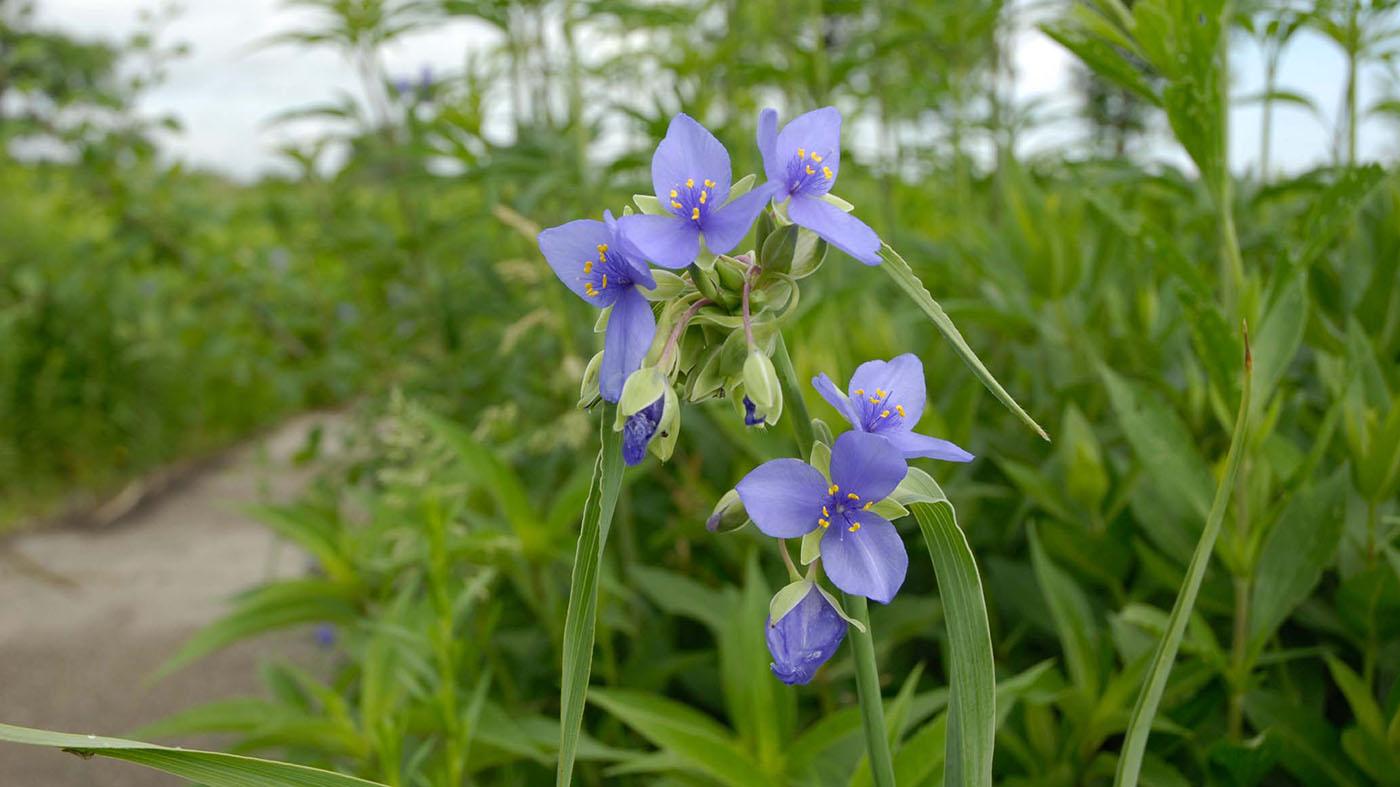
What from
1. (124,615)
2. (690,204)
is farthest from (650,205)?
(124,615)

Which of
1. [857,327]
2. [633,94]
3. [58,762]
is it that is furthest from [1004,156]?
[58,762]

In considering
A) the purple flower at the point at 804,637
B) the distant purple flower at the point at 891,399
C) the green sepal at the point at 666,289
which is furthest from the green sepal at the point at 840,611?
the green sepal at the point at 666,289

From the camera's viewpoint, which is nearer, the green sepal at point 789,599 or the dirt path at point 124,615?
the green sepal at point 789,599

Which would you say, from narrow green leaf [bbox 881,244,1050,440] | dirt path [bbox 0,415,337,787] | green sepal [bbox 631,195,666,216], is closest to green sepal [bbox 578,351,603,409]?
green sepal [bbox 631,195,666,216]

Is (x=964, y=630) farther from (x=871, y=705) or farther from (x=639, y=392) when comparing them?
(x=639, y=392)

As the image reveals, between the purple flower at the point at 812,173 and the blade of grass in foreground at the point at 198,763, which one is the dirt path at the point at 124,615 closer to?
the blade of grass in foreground at the point at 198,763
